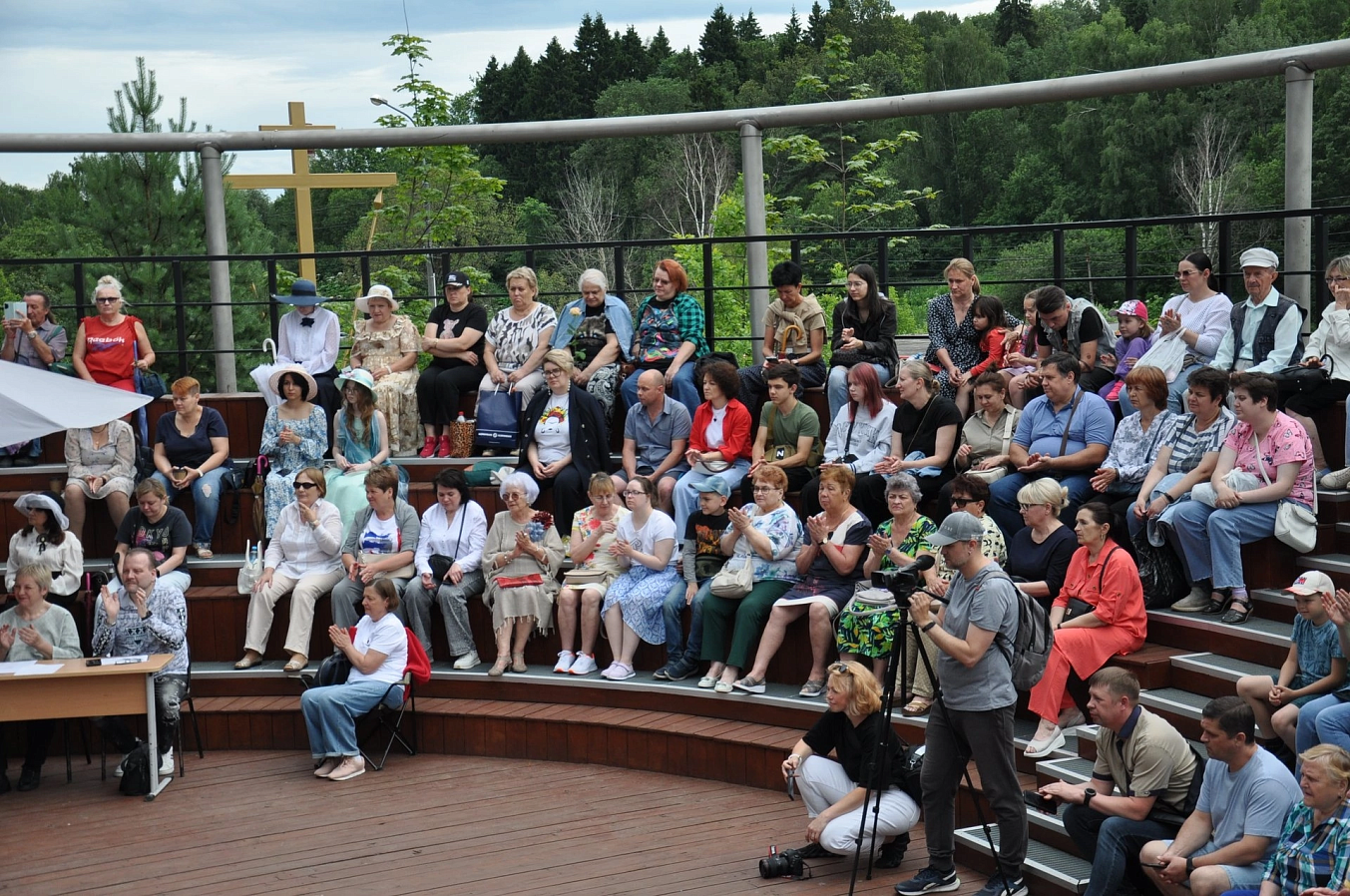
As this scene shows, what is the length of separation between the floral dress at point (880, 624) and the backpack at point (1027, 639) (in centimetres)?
131

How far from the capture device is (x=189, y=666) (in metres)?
8.34

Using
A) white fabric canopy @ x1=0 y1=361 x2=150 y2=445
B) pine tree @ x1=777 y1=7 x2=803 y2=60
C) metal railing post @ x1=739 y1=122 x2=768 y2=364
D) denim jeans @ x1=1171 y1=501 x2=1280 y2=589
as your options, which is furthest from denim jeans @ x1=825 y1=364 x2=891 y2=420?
pine tree @ x1=777 y1=7 x2=803 y2=60

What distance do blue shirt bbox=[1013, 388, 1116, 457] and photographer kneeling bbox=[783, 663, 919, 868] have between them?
2.19m

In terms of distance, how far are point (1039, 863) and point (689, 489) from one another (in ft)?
11.5

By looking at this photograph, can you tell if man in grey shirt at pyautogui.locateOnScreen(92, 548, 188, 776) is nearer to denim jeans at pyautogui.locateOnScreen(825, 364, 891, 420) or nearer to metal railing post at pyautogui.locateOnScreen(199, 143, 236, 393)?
metal railing post at pyautogui.locateOnScreen(199, 143, 236, 393)

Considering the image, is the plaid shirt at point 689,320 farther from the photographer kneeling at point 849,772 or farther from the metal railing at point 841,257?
the photographer kneeling at point 849,772

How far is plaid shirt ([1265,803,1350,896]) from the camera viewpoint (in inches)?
172

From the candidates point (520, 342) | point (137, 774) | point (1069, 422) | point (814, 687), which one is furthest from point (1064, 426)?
point (137, 774)

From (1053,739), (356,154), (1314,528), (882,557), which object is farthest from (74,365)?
(356,154)

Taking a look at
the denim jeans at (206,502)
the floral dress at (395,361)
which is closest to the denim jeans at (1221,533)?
the floral dress at (395,361)

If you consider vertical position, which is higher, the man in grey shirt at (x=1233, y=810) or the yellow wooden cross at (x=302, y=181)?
the yellow wooden cross at (x=302, y=181)

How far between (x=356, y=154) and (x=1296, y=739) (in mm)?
33764

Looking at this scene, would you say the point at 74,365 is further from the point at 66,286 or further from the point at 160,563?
the point at 66,286

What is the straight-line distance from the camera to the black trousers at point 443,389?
31.5ft
